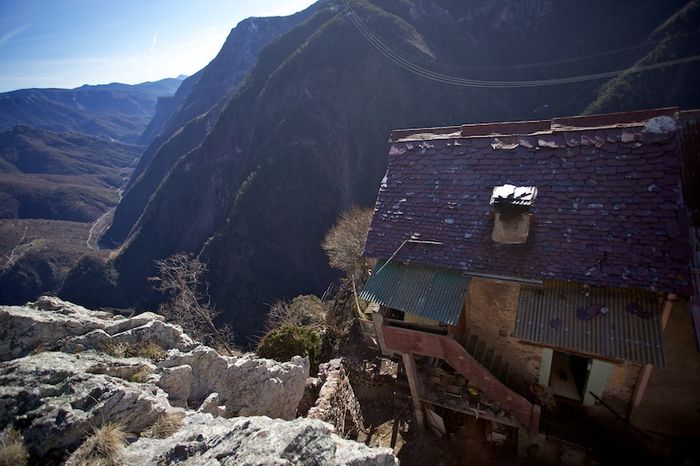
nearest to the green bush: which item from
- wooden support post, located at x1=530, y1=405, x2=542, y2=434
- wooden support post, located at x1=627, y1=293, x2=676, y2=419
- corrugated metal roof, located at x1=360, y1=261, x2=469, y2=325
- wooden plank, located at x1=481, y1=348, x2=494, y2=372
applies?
corrugated metal roof, located at x1=360, y1=261, x2=469, y2=325

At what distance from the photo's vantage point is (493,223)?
10023 millimetres

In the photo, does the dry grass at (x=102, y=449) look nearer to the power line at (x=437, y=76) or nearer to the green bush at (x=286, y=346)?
the green bush at (x=286, y=346)

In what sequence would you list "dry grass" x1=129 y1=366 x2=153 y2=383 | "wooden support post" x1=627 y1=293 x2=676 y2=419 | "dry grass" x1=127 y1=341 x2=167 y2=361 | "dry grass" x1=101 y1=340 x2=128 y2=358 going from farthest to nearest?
"wooden support post" x1=627 y1=293 x2=676 y2=419 → "dry grass" x1=127 y1=341 x2=167 y2=361 → "dry grass" x1=101 y1=340 x2=128 y2=358 → "dry grass" x1=129 y1=366 x2=153 y2=383

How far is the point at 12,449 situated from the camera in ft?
15.7

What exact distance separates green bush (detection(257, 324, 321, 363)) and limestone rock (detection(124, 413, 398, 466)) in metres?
10.7

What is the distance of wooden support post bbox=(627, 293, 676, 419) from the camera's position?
8180 mm

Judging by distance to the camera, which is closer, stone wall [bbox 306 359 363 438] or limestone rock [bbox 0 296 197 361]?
limestone rock [bbox 0 296 197 361]

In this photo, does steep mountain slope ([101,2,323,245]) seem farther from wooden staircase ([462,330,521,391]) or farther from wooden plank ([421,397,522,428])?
wooden plank ([421,397,522,428])

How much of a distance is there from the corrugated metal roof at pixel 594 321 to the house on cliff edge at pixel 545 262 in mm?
29

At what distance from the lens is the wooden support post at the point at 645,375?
8.18 metres

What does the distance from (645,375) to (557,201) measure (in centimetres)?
503

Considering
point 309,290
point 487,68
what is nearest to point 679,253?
point 309,290

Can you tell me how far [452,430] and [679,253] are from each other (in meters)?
9.59

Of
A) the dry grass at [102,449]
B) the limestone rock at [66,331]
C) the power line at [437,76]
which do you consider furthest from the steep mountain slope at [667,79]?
the dry grass at [102,449]
